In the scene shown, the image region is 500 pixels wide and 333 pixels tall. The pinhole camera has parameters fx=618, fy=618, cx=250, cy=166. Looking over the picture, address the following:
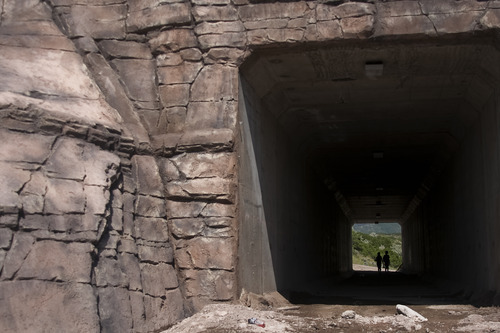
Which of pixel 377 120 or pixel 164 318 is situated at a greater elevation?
pixel 377 120

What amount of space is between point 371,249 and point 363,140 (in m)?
38.6

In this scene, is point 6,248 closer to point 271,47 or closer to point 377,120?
point 271,47

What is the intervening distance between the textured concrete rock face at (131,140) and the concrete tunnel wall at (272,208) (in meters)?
0.51

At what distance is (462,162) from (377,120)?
2.03 metres

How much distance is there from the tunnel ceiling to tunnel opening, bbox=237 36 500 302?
0.02m

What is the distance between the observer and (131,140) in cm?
693

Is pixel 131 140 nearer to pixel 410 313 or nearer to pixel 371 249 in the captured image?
pixel 410 313

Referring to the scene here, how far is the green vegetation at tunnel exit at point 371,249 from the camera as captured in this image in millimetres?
45938

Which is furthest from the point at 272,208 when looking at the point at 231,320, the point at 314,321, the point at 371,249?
the point at 371,249

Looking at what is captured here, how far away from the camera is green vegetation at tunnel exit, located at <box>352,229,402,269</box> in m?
45.9

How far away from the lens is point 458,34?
727 centimetres

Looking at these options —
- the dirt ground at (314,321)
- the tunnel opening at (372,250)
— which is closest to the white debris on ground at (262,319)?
the dirt ground at (314,321)

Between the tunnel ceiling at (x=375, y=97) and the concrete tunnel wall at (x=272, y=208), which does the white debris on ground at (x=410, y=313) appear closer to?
the concrete tunnel wall at (x=272, y=208)

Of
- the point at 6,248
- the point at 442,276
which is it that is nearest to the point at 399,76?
the point at 6,248
